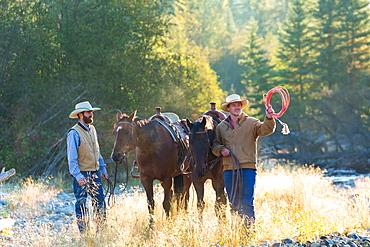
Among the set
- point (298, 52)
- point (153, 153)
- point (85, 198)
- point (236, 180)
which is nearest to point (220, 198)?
point (236, 180)

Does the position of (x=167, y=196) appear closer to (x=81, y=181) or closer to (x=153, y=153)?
(x=153, y=153)

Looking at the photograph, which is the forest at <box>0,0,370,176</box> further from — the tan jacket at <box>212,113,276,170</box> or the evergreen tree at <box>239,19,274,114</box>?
the evergreen tree at <box>239,19,274,114</box>

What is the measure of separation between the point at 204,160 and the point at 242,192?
2.46 feet

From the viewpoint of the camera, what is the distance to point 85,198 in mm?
7926

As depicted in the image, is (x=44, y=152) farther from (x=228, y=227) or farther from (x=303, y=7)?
(x=303, y=7)

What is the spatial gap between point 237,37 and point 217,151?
57.9 m

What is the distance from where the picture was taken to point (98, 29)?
21000 mm

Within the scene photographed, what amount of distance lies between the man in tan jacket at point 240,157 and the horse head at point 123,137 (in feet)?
4.48

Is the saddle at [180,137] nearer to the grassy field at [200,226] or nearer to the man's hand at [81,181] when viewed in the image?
the grassy field at [200,226]

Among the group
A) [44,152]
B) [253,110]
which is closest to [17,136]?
[44,152]

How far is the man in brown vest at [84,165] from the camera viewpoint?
25.5 ft

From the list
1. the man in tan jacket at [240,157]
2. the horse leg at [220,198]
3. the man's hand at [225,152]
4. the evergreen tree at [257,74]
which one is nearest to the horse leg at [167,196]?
the horse leg at [220,198]

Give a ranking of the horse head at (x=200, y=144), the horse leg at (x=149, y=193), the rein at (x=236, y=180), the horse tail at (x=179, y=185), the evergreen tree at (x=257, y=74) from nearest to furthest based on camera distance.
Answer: the rein at (x=236, y=180), the horse head at (x=200, y=144), the horse leg at (x=149, y=193), the horse tail at (x=179, y=185), the evergreen tree at (x=257, y=74)

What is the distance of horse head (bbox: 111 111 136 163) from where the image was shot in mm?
7762
